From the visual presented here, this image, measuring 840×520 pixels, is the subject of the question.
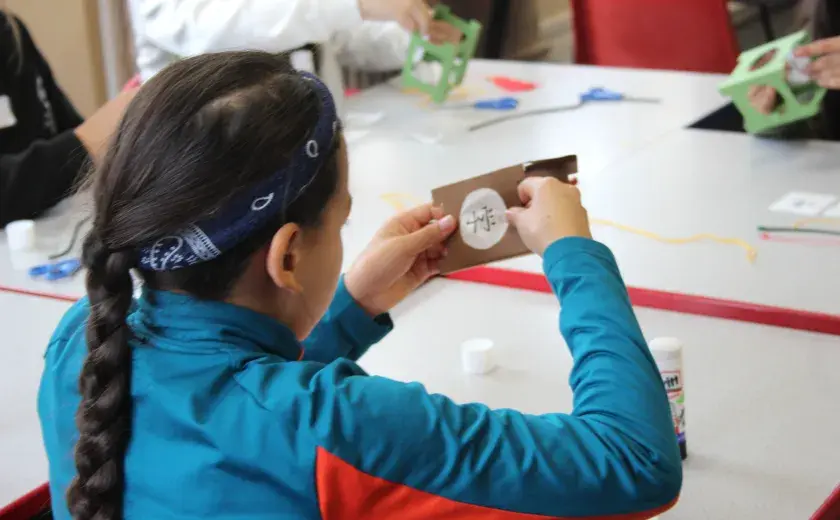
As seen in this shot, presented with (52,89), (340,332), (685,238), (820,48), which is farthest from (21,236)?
(820,48)

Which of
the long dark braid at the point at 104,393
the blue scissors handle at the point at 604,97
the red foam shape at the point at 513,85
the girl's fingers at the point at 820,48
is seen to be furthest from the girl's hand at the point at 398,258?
the red foam shape at the point at 513,85

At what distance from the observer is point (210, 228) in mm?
729

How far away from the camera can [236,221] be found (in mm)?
734

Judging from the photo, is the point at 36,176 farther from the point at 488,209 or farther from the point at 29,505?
the point at 488,209

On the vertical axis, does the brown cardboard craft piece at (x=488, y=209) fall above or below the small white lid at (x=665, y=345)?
above

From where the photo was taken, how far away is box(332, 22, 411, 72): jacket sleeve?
2.51 metres

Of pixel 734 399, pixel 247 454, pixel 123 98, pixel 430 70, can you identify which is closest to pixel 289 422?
pixel 247 454

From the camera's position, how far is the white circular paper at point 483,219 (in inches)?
39.6

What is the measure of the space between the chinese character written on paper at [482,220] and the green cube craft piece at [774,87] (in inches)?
43.9

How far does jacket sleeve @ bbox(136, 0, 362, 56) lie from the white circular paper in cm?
117

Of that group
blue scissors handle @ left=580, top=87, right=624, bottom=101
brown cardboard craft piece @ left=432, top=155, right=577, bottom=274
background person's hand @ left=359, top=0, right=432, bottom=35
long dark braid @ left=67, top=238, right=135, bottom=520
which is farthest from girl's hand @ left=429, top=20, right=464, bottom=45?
long dark braid @ left=67, top=238, right=135, bottom=520

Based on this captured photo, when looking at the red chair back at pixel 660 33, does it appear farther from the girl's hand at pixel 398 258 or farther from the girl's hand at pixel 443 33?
the girl's hand at pixel 398 258

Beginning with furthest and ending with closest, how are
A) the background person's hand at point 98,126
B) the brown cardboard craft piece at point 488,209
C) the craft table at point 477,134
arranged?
1. the craft table at point 477,134
2. the background person's hand at point 98,126
3. the brown cardboard craft piece at point 488,209

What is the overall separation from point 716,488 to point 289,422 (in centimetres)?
49
